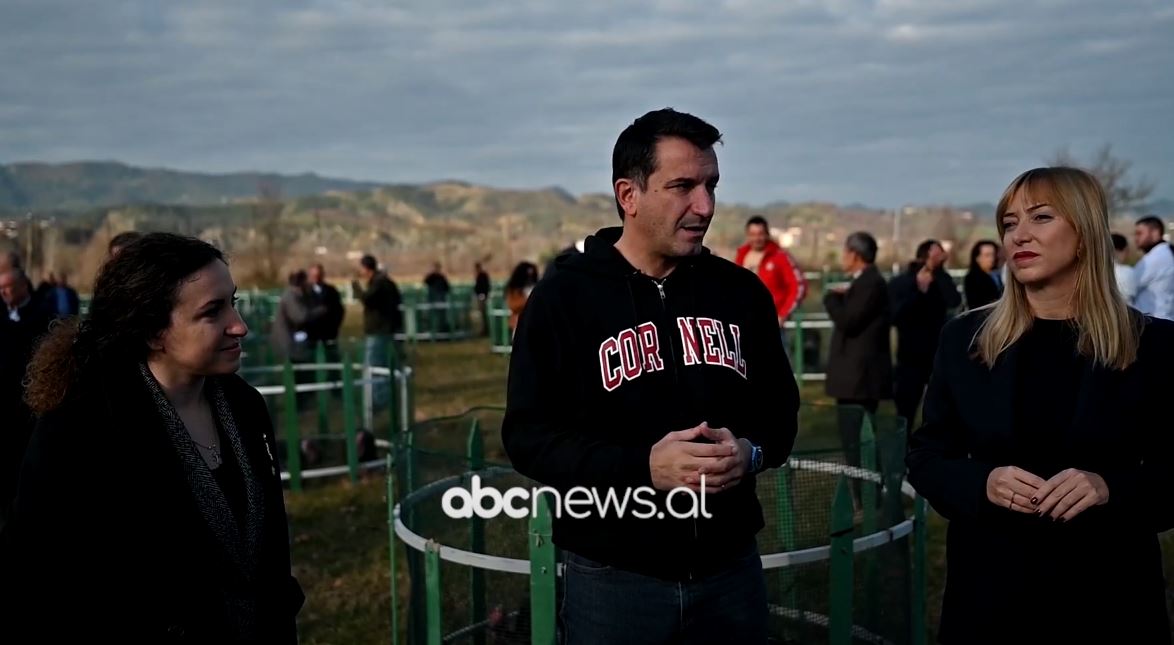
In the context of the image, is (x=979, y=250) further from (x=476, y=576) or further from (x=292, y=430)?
(x=476, y=576)

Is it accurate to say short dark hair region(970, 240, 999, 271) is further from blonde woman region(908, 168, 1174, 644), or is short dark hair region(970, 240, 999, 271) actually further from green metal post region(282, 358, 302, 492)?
blonde woman region(908, 168, 1174, 644)

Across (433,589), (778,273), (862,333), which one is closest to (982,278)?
(778,273)

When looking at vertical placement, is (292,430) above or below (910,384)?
below

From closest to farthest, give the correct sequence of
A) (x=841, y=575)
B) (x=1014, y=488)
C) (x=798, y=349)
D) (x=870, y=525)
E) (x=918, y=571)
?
(x=1014, y=488), (x=841, y=575), (x=870, y=525), (x=918, y=571), (x=798, y=349)

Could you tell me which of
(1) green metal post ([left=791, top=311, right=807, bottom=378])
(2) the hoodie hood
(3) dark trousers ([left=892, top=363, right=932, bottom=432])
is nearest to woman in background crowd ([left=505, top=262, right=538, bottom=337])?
(1) green metal post ([left=791, top=311, right=807, bottom=378])

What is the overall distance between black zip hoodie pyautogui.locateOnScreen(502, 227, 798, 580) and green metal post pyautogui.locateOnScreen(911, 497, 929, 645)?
192cm

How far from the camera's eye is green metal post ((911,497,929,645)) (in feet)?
15.4

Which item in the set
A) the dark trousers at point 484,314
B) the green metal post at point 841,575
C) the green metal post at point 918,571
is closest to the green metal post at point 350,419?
the green metal post at point 918,571

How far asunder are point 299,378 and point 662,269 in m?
8.53

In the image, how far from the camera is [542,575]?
144 inches

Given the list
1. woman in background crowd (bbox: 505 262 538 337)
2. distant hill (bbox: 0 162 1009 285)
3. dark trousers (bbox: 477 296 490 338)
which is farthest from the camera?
distant hill (bbox: 0 162 1009 285)

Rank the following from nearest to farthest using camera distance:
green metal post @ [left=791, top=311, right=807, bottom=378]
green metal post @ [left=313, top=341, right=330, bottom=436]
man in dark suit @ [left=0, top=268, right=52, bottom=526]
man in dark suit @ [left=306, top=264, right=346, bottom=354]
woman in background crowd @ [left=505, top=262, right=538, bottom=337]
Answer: man in dark suit @ [left=0, top=268, right=52, bottom=526] → green metal post @ [left=313, top=341, right=330, bottom=436] → man in dark suit @ [left=306, top=264, right=346, bottom=354] → woman in background crowd @ [left=505, top=262, right=538, bottom=337] → green metal post @ [left=791, top=311, right=807, bottom=378]

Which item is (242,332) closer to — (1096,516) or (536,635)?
(536,635)

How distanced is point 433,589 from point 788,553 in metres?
1.37
